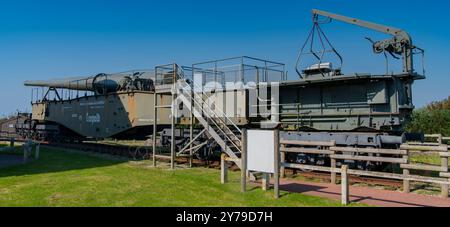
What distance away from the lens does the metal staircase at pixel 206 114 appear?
12523mm

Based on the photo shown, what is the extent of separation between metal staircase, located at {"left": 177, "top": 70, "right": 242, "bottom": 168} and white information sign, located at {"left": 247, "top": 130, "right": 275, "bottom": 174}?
286 centimetres

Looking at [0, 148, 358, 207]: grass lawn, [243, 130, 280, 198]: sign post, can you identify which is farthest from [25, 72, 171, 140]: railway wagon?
[243, 130, 280, 198]: sign post

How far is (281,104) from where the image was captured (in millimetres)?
13656

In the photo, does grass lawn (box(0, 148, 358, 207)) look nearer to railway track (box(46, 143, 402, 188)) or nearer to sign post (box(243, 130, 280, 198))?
sign post (box(243, 130, 280, 198))

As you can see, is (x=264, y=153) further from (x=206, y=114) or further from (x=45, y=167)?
(x=45, y=167)

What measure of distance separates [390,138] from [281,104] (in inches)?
162

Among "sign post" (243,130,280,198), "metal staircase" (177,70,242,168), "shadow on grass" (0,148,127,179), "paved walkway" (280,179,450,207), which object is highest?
A: "metal staircase" (177,70,242,168)

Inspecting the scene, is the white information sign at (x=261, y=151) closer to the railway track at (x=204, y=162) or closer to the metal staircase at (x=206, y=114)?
the metal staircase at (x=206, y=114)

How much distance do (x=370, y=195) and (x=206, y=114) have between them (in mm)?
6386

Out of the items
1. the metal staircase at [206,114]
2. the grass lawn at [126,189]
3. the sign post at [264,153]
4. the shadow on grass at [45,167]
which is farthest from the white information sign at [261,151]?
the shadow on grass at [45,167]

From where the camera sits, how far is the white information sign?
866 centimetres

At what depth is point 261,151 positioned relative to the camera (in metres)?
8.88

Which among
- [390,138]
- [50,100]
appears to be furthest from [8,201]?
[50,100]
